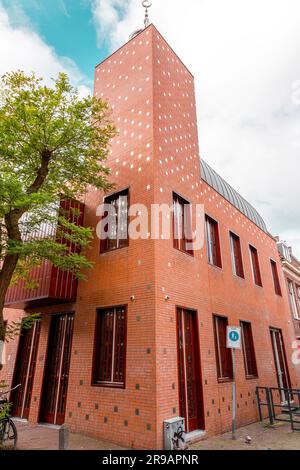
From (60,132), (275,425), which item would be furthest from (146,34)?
(275,425)

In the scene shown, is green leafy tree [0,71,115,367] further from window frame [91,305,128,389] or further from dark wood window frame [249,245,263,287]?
dark wood window frame [249,245,263,287]

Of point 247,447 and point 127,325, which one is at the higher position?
point 127,325

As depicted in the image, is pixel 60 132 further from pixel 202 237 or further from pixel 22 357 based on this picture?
pixel 22 357

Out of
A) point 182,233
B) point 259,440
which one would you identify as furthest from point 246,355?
point 182,233

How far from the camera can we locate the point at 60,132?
23.4 ft

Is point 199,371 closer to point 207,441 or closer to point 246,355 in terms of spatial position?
point 207,441

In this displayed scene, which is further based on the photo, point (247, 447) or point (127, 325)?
point (127, 325)

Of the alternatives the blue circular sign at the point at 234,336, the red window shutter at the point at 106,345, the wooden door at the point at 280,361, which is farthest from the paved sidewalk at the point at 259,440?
the wooden door at the point at 280,361

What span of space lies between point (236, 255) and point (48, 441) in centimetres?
929

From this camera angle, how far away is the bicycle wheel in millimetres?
5902

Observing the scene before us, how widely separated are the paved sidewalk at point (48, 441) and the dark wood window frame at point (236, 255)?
777 centimetres

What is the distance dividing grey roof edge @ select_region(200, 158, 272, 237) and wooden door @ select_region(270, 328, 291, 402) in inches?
217

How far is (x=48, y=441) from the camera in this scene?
21.6 feet

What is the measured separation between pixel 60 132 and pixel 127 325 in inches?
193
